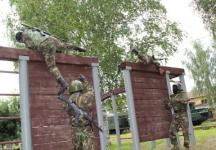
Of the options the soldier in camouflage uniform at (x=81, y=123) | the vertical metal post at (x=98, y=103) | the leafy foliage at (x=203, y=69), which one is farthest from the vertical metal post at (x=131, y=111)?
the leafy foliage at (x=203, y=69)

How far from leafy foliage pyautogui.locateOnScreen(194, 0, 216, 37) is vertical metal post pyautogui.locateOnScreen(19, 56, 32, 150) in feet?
28.7

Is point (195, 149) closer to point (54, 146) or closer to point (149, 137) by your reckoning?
point (149, 137)

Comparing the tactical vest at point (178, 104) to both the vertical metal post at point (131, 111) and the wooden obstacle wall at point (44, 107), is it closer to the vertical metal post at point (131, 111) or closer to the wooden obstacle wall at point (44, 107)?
the vertical metal post at point (131, 111)

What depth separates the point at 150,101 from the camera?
927 cm

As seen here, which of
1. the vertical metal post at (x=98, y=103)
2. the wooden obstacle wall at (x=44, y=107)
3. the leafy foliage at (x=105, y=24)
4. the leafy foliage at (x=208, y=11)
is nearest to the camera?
the wooden obstacle wall at (x=44, y=107)

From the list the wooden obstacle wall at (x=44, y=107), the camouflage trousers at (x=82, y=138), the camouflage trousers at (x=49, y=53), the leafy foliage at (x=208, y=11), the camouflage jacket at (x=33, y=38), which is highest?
the leafy foliage at (x=208, y=11)

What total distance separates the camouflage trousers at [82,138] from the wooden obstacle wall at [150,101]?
2775mm

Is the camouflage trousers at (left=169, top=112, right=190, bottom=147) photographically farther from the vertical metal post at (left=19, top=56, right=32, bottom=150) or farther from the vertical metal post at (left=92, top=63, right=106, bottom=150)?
the vertical metal post at (left=19, top=56, right=32, bottom=150)

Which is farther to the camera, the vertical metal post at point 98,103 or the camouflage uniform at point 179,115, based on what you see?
the camouflage uniform at point 179,115

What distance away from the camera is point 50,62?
673 centimetres

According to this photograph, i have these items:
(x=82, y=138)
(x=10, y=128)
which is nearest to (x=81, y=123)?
(x=82, y=138)

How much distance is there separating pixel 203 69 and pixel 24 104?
30494 mm

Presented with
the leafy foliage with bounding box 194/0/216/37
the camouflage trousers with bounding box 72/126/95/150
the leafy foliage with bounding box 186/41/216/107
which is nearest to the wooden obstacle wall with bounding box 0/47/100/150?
the camouflage trousers with bounding box 72/126/95/150

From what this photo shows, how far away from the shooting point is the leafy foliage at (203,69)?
3466cm
